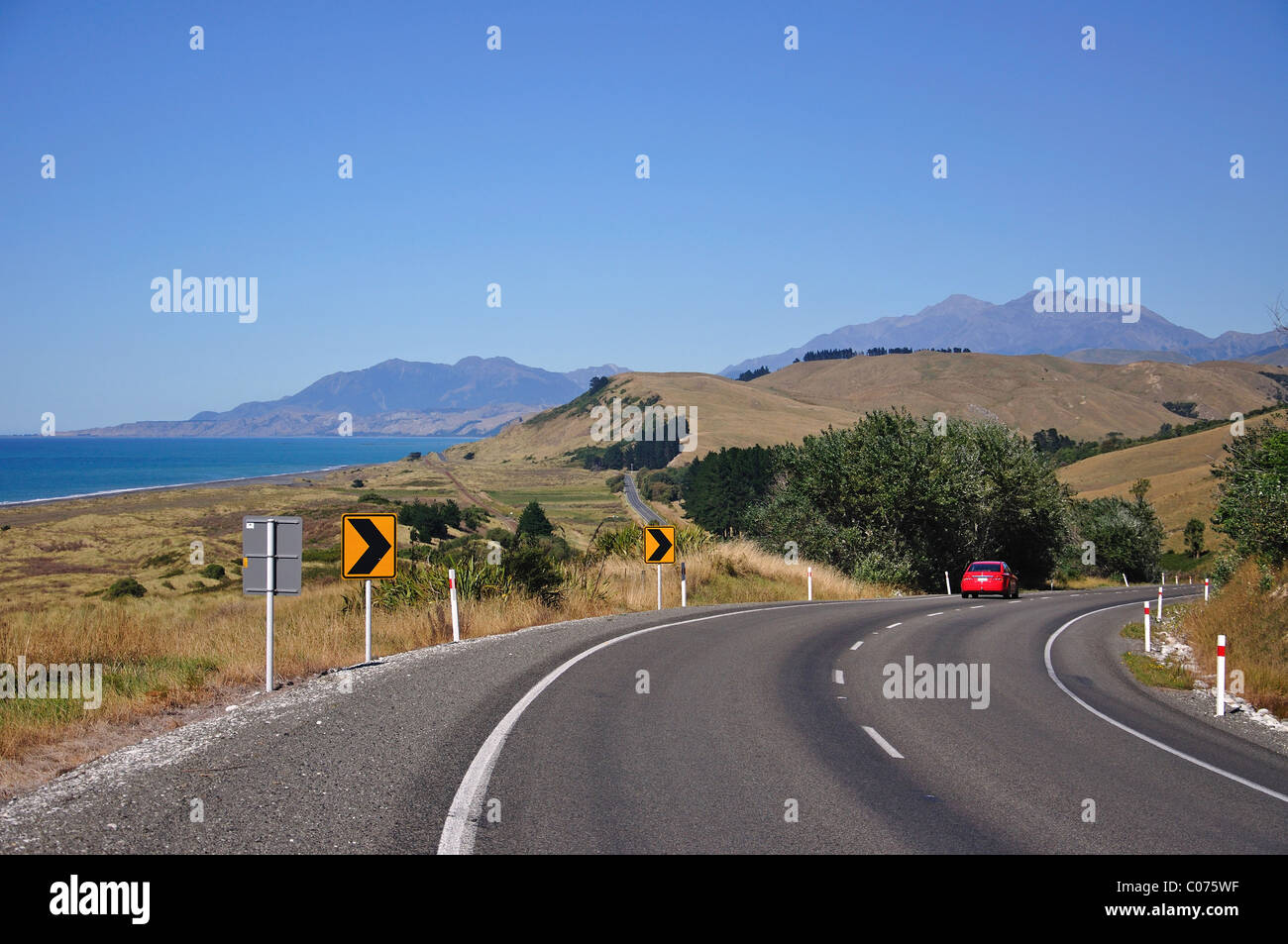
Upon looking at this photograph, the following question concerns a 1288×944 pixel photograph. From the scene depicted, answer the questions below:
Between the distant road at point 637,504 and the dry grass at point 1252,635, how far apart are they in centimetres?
4944

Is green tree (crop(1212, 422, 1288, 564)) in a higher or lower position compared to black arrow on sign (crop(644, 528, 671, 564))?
higher

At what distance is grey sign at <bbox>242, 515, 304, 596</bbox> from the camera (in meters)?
11.6

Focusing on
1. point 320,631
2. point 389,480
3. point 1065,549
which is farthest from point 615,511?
point 320,631

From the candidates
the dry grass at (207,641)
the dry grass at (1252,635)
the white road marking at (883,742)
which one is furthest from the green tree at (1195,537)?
the white road marking at (883,742)

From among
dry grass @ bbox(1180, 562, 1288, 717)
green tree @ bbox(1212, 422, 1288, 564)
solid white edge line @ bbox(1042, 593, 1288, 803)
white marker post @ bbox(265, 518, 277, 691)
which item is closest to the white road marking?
solid white edge line @ bbox(1042, 593, 1288, 803)

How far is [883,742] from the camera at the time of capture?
9.60 m

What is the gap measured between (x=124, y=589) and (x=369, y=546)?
30.5 meters

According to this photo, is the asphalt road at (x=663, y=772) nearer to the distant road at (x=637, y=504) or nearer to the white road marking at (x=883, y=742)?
the white road marking at (x=883, y=742)

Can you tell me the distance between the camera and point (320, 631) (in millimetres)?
15961

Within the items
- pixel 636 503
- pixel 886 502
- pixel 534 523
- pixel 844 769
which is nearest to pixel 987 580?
pixel 886 502

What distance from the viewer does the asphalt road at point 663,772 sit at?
624 cm

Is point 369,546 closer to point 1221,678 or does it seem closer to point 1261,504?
point 1221,678

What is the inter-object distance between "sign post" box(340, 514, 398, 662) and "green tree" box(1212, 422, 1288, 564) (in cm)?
1778

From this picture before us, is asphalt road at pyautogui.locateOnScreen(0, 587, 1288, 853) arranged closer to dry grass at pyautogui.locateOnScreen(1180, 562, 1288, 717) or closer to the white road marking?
the white road marking
